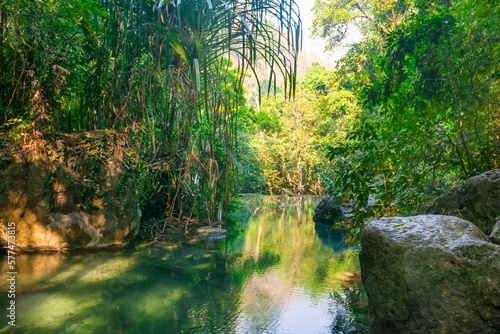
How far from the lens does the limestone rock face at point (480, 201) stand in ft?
7.66

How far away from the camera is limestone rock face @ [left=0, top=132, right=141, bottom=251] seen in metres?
4.04

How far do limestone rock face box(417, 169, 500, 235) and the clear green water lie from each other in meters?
1.14

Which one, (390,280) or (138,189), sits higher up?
(138,189)

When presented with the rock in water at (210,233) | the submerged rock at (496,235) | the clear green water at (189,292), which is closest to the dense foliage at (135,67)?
the rock in water at (210,233)

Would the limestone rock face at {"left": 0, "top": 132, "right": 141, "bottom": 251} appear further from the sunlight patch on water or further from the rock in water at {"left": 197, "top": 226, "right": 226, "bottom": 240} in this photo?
the rock in water at {"left": 197, "top": 226, "right": 226, "bottom": 240}

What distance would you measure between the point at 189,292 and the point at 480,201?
8.58 feet

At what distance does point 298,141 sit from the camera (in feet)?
64.5

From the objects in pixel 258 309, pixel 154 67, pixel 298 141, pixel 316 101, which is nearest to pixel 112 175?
pixel 154 67

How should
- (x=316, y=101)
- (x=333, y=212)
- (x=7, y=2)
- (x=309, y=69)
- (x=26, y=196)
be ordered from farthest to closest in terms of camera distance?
(x=309, y=69)
(x=316, y=101)
(x=333, y=212)
(x=26, y=196)
(x=7, y=2)

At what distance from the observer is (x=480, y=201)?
7.91ft

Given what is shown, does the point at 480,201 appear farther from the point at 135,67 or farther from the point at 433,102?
the point at 135,67

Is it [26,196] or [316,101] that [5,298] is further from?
[316,101]

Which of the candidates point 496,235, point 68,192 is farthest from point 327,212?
point 496,235

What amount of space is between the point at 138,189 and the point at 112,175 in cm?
45
